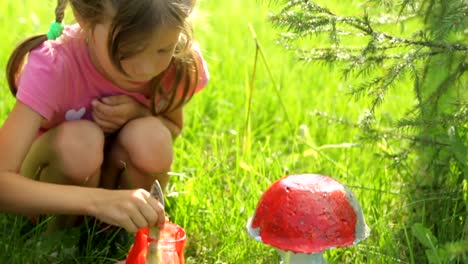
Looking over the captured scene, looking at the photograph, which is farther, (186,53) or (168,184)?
(168,184)

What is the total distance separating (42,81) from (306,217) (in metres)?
0.93

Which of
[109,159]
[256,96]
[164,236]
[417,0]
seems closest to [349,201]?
[164,236]

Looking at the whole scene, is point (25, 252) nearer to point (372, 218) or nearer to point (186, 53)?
point (186, 53)

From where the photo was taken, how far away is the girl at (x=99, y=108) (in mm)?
2578

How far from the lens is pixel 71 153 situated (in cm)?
286

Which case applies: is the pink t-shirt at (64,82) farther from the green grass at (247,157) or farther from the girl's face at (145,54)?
the green grass at (247,157)

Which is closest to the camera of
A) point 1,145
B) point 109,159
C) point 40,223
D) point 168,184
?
point 1,145

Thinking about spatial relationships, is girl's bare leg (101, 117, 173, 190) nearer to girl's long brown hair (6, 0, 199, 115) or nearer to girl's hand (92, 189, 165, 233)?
girl's long brown hair (6, 0, 199, 115)

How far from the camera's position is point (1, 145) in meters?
2.70

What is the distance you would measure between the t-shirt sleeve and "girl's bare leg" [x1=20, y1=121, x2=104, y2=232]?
0.25ft

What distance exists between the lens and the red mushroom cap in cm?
234

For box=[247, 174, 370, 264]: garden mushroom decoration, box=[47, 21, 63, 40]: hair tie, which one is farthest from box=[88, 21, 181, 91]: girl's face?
box=[247, 174, 370, 264]: garden mushroom decoration

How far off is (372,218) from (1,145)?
1.12 m

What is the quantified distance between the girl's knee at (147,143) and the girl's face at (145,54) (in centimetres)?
17
